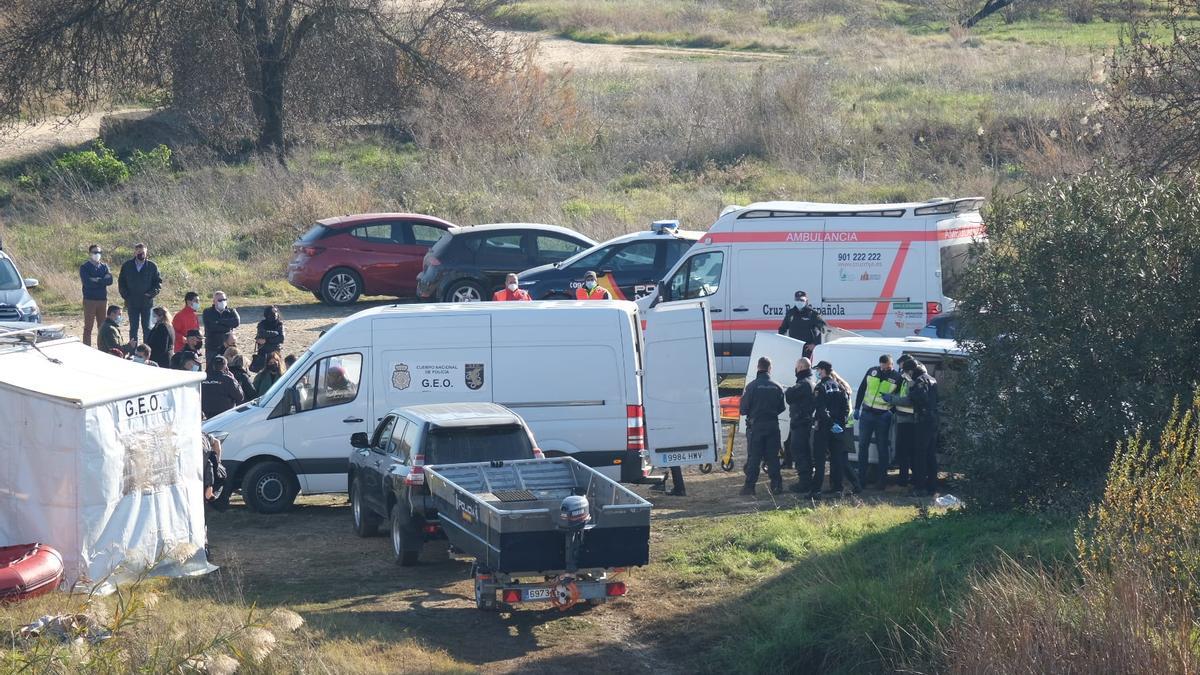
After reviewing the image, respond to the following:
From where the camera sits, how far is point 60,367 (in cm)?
1126

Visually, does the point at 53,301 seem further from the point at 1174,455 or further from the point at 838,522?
the point at 1174,455

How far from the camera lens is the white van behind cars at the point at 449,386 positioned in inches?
556

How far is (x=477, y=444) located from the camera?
1225 cm

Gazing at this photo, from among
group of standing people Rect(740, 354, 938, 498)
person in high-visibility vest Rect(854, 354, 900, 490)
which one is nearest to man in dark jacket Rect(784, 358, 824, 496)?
group of standing people Rect(740, 354, 938, 498)

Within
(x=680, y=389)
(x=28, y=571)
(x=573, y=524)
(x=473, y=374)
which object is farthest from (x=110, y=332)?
(x=573, y=524)

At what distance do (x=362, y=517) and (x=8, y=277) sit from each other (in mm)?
10093

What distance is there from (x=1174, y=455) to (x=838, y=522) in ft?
16.7

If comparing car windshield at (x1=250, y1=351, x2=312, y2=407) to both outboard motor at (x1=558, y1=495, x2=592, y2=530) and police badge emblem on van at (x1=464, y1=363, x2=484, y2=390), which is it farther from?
outboard motor at (x1=558, y1=495, x2=592, y2=530)

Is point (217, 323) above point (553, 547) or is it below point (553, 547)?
above

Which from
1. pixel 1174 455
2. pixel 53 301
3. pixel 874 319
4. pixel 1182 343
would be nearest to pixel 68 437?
pixel 1174 455

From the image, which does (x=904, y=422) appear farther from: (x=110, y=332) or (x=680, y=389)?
(x=110, y=332)

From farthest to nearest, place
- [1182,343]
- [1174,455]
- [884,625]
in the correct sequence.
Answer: [1182,343], [884,625], [1174,455]

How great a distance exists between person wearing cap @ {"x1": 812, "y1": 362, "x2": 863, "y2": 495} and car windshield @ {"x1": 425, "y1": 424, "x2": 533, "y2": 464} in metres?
3.74

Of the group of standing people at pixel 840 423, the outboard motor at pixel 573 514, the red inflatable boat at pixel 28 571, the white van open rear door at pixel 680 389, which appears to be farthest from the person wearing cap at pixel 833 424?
the red inflatable boat at pixel 28 571
